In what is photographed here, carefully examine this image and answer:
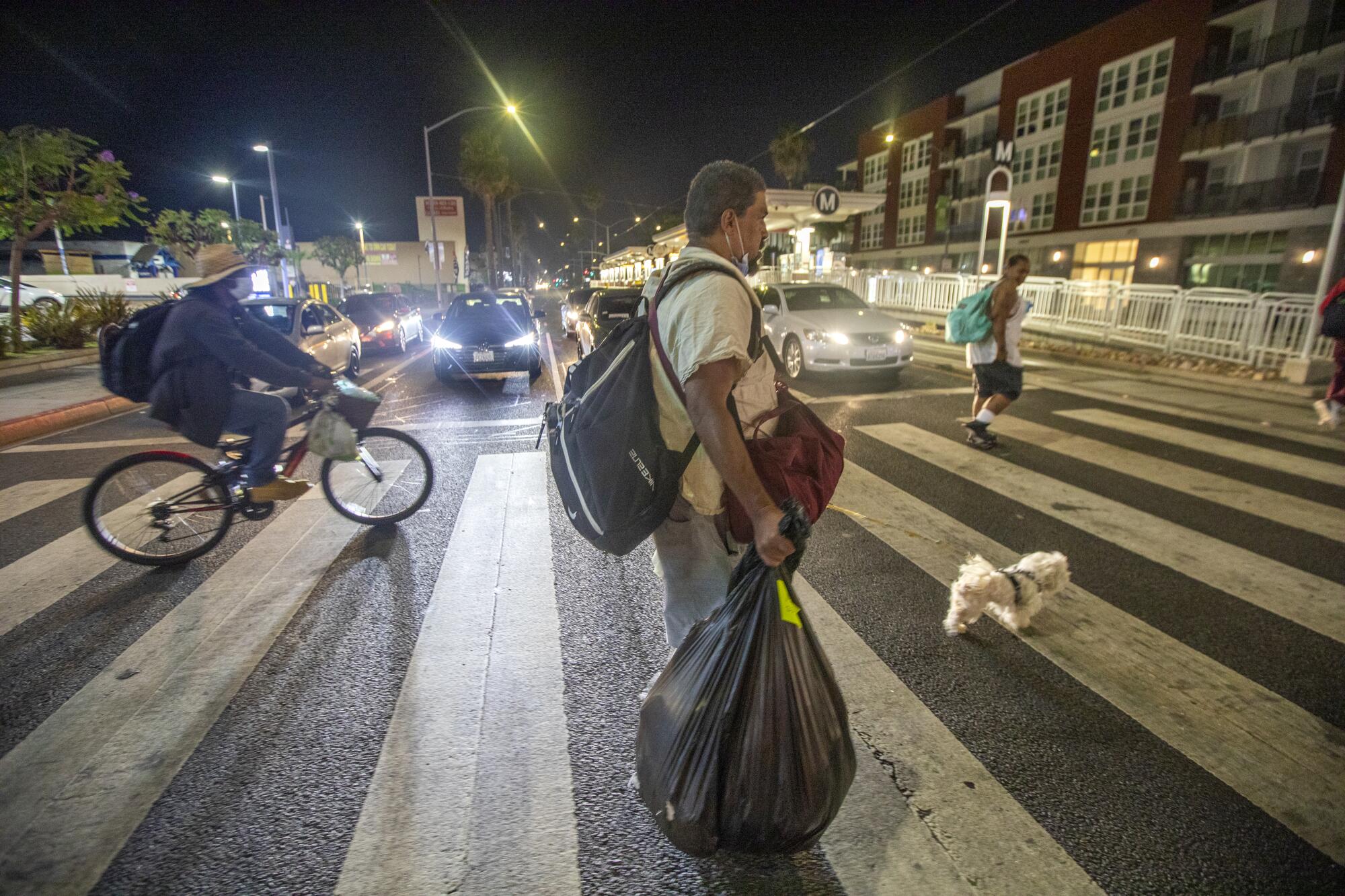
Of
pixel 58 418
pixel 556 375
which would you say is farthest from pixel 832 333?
pixel 58 418

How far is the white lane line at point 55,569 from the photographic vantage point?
3748 mm

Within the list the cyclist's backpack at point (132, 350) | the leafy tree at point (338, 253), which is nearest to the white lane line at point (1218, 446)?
the cyclist's backpack at point (132, 350)

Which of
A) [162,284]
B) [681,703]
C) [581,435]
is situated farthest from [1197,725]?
[162,284]

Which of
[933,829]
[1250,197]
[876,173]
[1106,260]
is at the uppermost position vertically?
[876,173]

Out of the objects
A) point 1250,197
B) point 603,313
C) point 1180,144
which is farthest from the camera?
point 1180,144

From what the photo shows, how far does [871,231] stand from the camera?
2359 inches

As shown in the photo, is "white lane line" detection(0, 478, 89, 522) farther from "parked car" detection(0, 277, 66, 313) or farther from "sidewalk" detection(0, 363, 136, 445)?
"parked car" detection(0, 277, 66, 313)

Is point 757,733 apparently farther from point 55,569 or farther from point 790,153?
point 790,153

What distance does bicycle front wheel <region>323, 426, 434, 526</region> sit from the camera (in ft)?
16.3

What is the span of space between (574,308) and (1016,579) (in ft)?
63.9

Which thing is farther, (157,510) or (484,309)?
(484,309)

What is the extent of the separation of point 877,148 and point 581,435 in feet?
212

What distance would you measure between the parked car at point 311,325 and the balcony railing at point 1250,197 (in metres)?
34.9

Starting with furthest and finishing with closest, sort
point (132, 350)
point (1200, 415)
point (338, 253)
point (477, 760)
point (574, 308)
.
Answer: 1. point (338, 253)
2. point (574, 308)
3. point (1200, 415)
4. point (132, 350)
5. point (477, 760)
